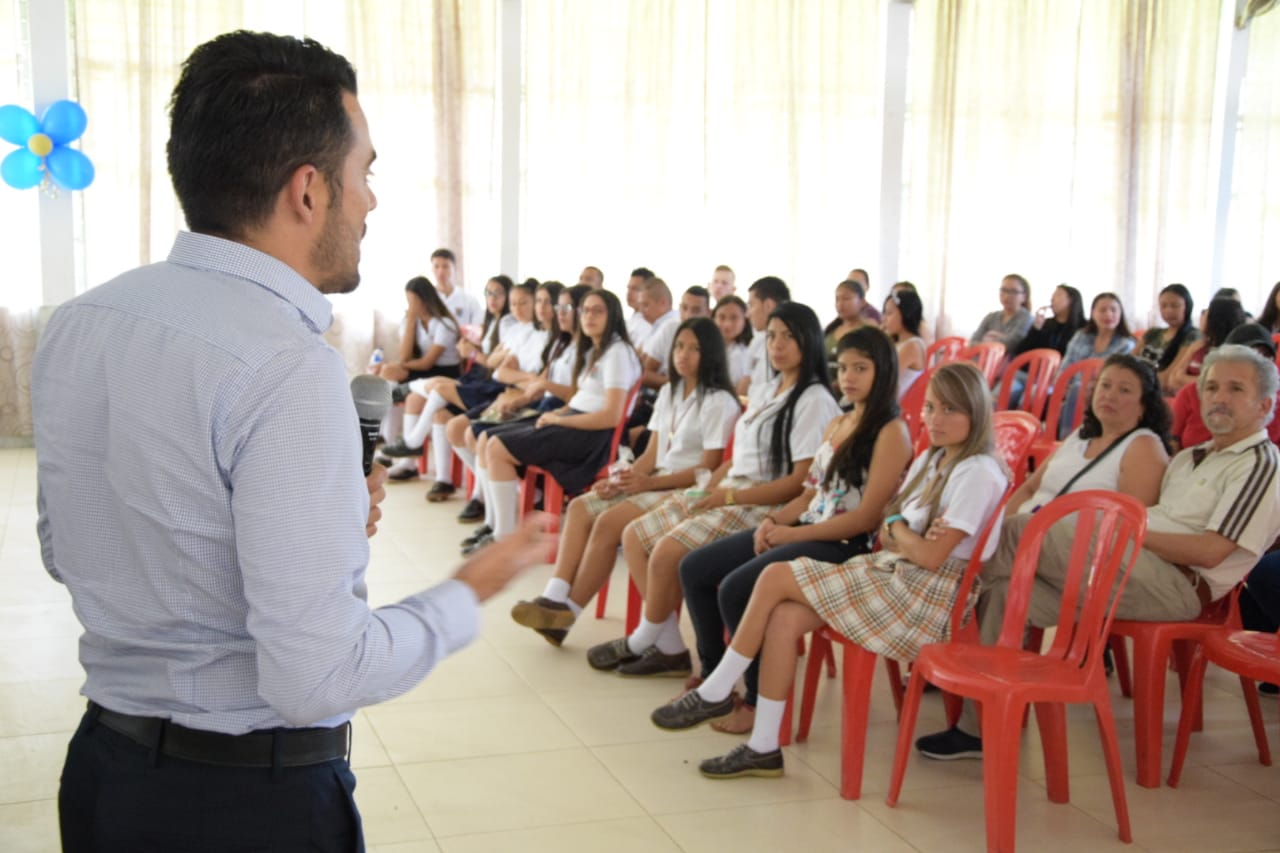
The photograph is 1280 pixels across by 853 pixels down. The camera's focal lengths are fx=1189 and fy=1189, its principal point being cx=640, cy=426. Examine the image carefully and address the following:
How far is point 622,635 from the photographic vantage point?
3.85 m

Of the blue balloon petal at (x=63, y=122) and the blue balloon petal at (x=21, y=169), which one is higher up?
the blue balloon petal at (x=63, y=122)

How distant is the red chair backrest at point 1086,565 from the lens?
246 cm

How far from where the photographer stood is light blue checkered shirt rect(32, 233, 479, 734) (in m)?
0.86

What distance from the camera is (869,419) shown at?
3.10 m

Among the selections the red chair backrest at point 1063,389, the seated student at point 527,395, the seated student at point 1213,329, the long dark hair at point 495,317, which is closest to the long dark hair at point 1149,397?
the red chair backrest at point 1063,389

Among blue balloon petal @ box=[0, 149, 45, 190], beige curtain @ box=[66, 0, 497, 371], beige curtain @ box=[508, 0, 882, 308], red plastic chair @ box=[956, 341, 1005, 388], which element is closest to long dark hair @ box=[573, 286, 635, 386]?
red plastic chair @ box=[956, 341, 1005, 388]

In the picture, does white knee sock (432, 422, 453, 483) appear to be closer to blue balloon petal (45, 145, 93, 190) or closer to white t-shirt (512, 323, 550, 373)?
white t-shirt (512, 323, 550, 373)

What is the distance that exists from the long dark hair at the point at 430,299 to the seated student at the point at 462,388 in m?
0.17

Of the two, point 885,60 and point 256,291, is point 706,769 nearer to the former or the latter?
point 256,291

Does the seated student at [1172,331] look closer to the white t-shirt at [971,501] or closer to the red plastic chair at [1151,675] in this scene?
the red plastic chair at [1151,675]

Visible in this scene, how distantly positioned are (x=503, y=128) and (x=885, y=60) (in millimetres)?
2816

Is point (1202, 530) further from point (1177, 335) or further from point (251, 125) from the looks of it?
point (1177, 335)

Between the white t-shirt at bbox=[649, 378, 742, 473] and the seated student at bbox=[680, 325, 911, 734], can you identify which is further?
the white t-shirt at bbox=[649, 378, 742, 473]

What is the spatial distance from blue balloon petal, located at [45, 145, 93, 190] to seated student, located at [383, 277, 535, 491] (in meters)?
2.35
